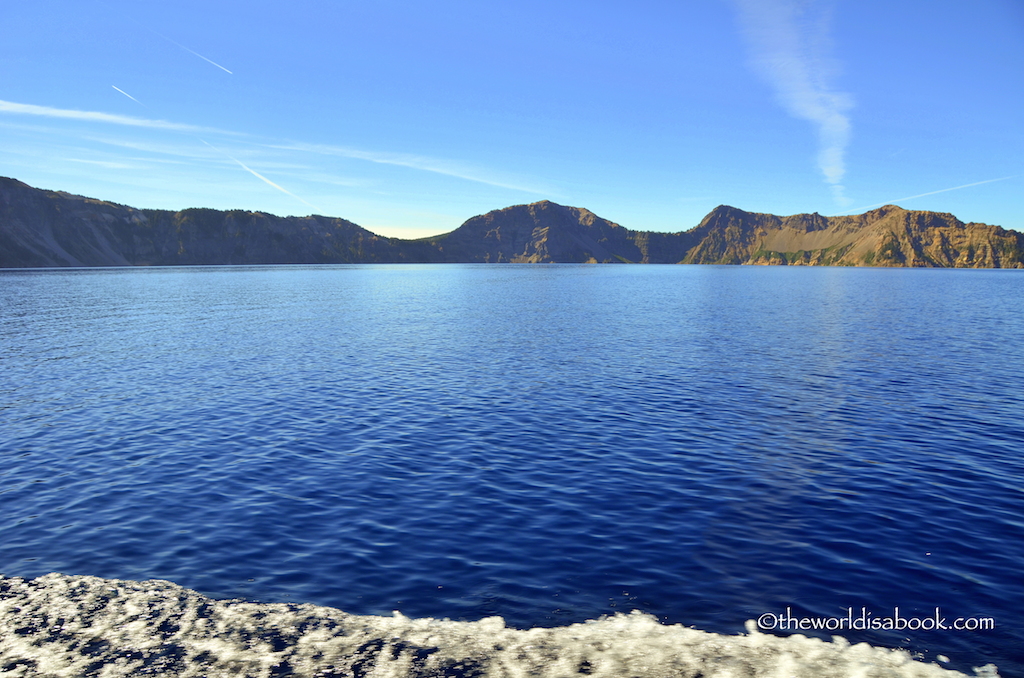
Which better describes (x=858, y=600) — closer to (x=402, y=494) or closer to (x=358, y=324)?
(x=402, y=494)

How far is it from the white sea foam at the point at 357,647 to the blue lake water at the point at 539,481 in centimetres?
68

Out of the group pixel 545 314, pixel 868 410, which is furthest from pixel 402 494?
pixel 545 314

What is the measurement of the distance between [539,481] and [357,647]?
1140cm

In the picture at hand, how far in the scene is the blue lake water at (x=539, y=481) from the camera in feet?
51.2

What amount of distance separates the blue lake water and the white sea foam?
679 millimetres

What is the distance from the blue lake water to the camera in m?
15.6

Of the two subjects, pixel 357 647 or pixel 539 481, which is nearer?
pixel 357 647

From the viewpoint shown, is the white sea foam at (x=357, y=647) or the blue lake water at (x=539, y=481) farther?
the blue lake water at (x=539, y=481)

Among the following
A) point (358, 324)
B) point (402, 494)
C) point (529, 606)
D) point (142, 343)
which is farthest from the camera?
point (358, 324)

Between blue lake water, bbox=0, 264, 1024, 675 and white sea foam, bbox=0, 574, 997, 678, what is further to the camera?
blue lake water, bbox=0, 264, 1024, 675

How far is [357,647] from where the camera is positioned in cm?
1301

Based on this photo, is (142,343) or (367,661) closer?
(367,661)

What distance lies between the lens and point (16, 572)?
645 inches

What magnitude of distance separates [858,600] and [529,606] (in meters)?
7.86
